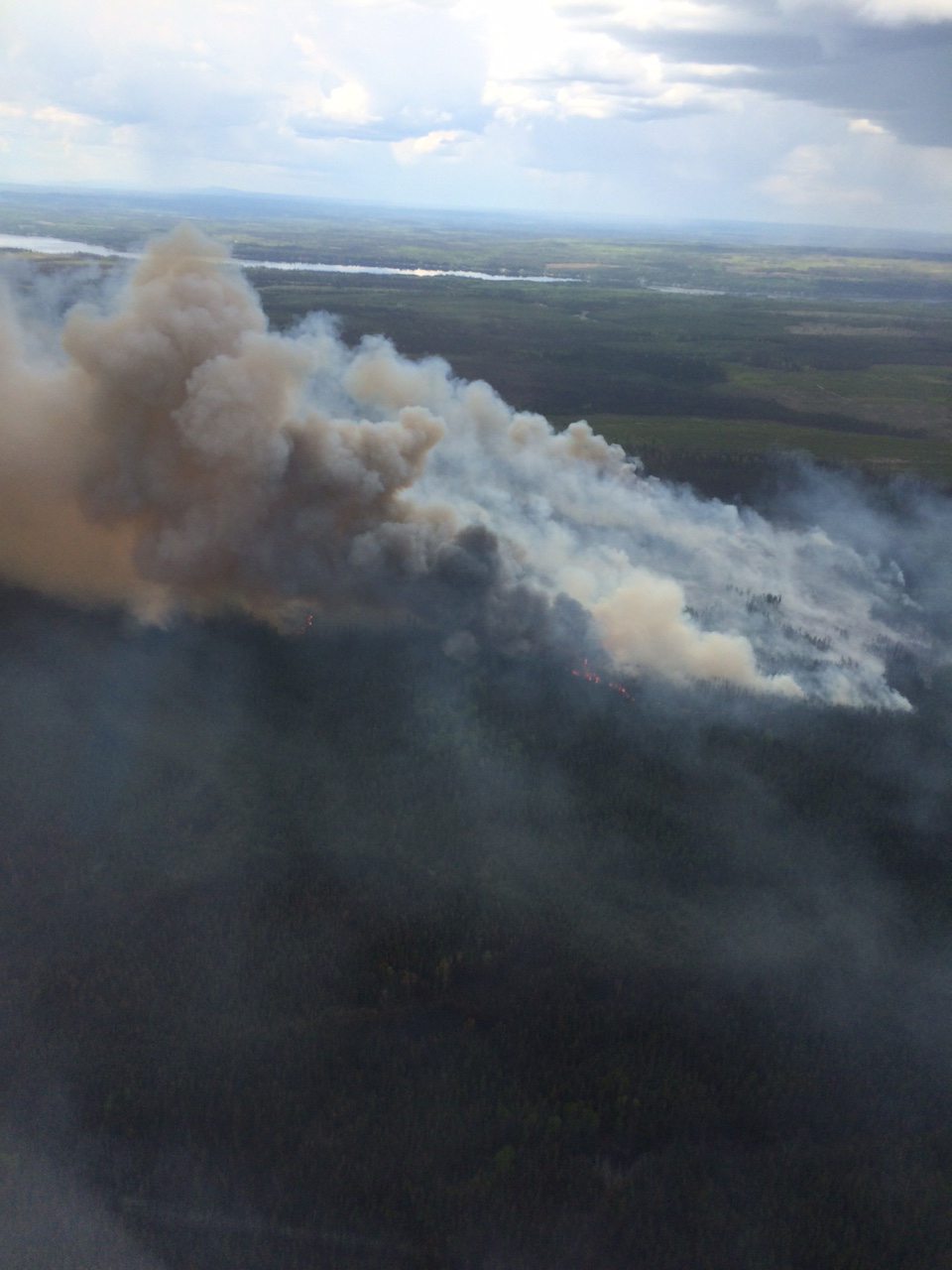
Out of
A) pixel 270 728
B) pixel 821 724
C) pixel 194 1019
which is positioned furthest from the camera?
pixel 821 724

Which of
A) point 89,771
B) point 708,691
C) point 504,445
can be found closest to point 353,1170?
point 89,771

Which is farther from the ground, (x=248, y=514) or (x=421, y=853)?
(x=248, y=514)

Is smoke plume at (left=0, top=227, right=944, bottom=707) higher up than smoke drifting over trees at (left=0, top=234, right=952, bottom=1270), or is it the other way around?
smoke plume at (left=0, top=227, right=944, bottom=707)

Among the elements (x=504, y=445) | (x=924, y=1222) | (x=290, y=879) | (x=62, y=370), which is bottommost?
(x=924, y=1222)

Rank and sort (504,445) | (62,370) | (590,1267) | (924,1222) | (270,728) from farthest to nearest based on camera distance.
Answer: (504,445)
(62,370)
(270,728)
(924,1222)
(590,1267)

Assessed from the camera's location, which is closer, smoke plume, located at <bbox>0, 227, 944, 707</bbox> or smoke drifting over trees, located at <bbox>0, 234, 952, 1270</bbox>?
smoke drifting over trees, located at <bbox>0, 234, 952, 1270</bbox>

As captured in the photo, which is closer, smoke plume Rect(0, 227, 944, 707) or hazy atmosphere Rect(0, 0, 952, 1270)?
hazy atmosphere Rect(0, 0, 952, 1270)

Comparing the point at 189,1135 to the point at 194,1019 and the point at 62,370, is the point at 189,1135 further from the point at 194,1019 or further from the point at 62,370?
the point at 62,370

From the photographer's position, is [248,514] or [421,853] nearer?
[421,853]
